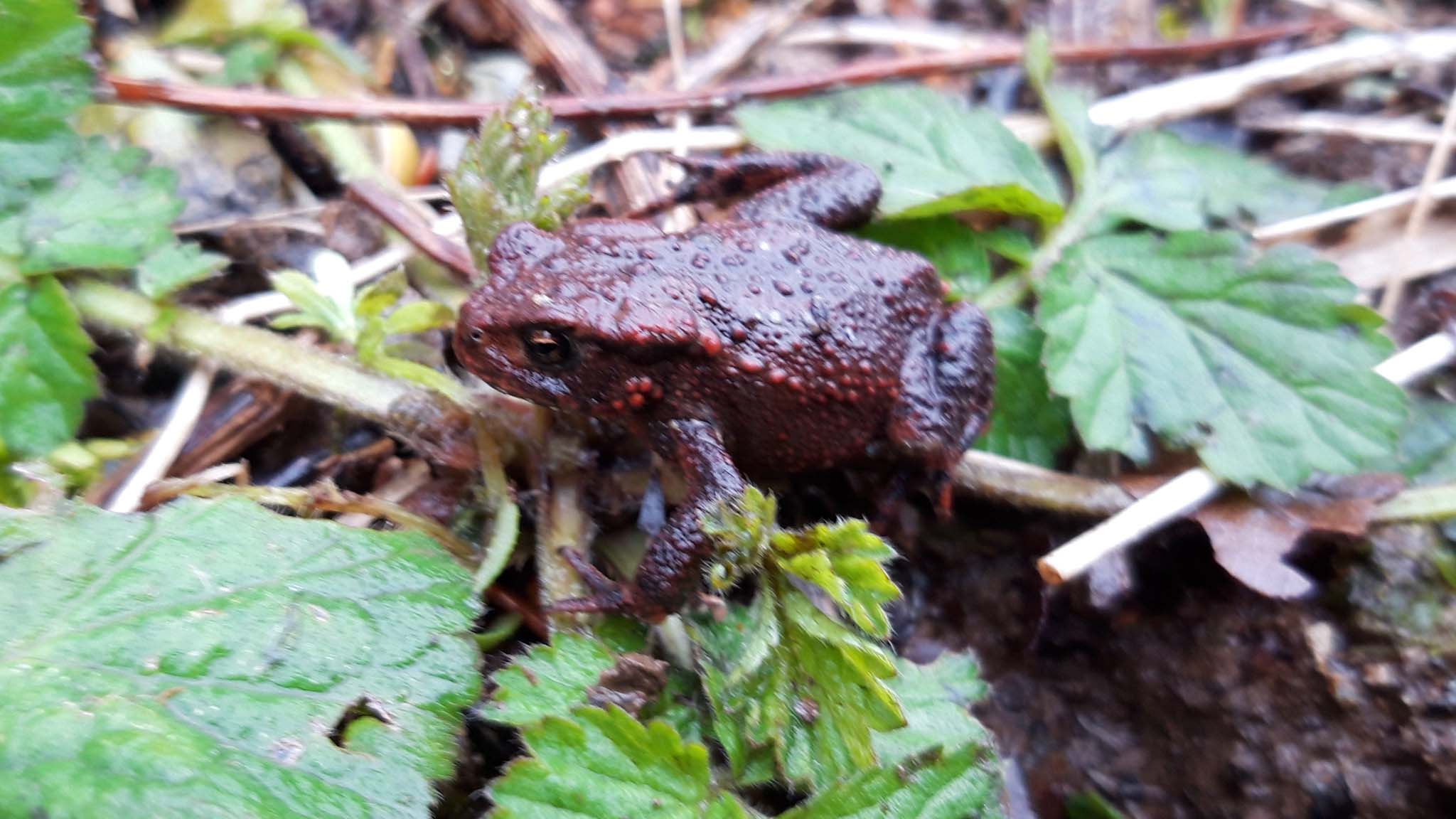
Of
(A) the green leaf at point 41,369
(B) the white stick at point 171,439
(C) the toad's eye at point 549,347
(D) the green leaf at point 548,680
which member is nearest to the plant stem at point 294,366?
(B) the white stick at point 171,439

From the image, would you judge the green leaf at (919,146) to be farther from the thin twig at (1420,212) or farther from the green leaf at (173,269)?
the green leaf at (173,269)

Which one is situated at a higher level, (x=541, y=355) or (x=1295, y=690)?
(x=541, y=355)

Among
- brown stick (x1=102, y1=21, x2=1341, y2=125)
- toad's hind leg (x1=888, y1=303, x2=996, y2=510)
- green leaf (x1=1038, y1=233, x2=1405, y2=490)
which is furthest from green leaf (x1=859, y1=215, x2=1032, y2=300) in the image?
brown stick (x1=102, y1=21, x2=1341, y2=125)

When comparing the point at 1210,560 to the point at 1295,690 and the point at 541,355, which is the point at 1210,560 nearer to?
the point at 1295,690

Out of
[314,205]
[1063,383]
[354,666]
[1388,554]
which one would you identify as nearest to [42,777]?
[354,666]

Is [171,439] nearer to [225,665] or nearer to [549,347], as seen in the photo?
[225,665]

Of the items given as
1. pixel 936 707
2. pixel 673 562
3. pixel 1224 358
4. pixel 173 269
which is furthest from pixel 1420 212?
pixel 173 269
